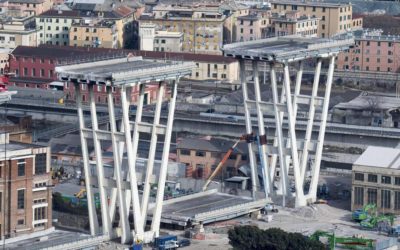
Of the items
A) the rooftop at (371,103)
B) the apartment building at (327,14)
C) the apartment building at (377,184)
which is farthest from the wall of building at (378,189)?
the apartment building at (327,14)

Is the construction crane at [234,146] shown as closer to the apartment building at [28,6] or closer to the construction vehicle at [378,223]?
the construction vehicle at [378,223]

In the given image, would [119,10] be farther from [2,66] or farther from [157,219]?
[157,219]

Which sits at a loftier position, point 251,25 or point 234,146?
point 251,25

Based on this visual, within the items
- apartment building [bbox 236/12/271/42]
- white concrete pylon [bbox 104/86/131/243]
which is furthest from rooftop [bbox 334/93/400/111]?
white concrete pylon [bbox 104/86/131/243]

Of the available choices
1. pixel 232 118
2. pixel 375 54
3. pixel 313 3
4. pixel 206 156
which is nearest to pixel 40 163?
pixel 206 156

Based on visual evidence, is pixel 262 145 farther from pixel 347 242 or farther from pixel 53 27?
pixel 53 27

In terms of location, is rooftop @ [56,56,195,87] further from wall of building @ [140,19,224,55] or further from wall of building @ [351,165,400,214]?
wall of building @ [140,19,224,55]

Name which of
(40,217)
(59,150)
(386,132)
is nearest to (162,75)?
(40,217)
